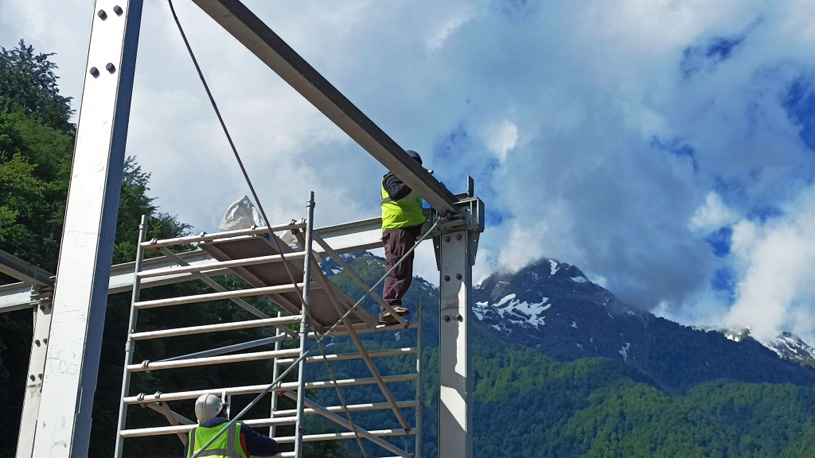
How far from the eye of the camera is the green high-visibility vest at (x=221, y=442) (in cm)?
634

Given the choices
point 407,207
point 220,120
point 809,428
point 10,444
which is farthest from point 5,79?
point 809,428

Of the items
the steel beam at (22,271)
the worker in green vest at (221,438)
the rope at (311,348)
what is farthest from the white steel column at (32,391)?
the worker in green vest at (221,438)

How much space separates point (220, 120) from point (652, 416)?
114923mm

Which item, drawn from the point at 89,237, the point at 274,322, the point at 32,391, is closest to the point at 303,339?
the point at 274,322

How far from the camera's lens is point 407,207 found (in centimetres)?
993

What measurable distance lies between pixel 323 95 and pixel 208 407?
259cm

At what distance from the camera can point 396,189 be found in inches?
390

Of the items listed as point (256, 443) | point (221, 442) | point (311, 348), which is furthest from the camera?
point (311, 348)

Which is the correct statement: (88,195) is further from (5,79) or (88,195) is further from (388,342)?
(388,342)

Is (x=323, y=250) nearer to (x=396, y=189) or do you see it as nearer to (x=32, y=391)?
(x=396, y=189)

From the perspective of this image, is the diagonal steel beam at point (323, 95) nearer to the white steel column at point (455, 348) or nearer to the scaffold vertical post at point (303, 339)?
the white steel column at point (455, 348)

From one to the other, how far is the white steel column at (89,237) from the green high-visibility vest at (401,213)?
4.48 m

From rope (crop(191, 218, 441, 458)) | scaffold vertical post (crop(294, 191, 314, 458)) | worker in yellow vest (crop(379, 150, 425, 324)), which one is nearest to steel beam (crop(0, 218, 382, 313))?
worker in yellow vest (crop(379, 150, 425, 324))

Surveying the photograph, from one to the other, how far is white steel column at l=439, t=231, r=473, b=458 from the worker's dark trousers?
0.31 m
